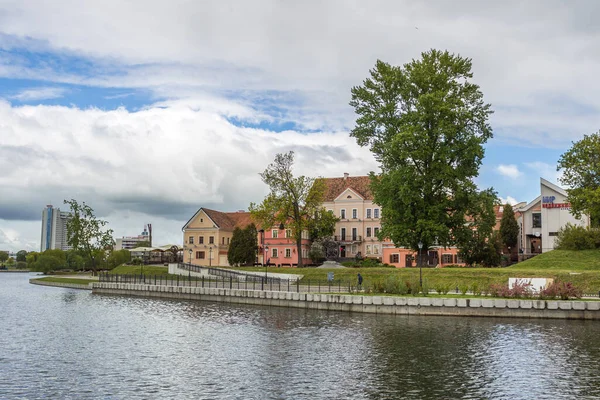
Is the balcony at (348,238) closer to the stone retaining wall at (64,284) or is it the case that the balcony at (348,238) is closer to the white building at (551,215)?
the white building at (551,215)

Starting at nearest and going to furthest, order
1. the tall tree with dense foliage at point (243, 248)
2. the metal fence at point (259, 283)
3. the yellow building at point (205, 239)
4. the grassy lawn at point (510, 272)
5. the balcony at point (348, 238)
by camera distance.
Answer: the grassy lawn at point (510, 272) → the metal fence at point (259, 283) → the tall tree with dense foliage at point (243, 248) → the balcony at point (348, 238) → the yellow building at point (205, 239)

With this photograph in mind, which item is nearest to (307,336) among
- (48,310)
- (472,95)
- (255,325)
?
(255,325)

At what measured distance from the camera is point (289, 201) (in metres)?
75.6

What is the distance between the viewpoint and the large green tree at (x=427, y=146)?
55438 mm

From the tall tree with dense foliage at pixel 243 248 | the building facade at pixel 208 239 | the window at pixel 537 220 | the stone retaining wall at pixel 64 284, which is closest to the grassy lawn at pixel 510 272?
the window at pixel 537 220

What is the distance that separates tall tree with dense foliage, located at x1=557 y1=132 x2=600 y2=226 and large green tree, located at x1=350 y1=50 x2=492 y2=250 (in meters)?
9.33

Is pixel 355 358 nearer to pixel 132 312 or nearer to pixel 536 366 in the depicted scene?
pixel 536 366

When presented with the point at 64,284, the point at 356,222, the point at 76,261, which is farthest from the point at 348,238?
the point at 76,261

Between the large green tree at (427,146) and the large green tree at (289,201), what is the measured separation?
1803 centimetres

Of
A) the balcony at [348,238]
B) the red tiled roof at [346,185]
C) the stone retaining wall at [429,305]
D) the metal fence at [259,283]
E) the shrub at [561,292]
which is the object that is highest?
the red tiled roof at [346,185]

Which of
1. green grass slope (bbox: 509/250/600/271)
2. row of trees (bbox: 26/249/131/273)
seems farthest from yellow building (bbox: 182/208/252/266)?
green grass slope (bbox: 509/250/600/271)

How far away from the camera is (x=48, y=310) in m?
45.5

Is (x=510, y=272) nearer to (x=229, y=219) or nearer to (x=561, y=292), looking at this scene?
(x=561, y=292)

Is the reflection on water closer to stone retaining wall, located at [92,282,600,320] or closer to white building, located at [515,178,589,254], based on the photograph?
stone retaining wall, located at [92,282,600,320]
